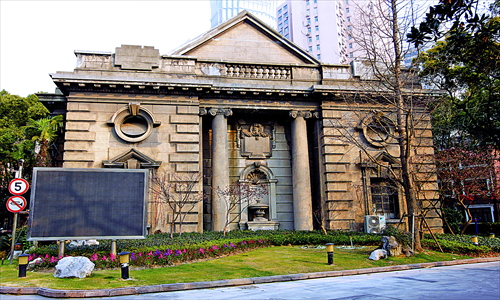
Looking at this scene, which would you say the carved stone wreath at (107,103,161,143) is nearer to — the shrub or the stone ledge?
the stone ledge

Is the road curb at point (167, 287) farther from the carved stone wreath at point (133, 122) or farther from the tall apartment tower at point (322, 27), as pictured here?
the tall apartment tower at point (322, 27)

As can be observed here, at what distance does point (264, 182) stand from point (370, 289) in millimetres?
14584

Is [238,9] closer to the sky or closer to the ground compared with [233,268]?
closer to the sky

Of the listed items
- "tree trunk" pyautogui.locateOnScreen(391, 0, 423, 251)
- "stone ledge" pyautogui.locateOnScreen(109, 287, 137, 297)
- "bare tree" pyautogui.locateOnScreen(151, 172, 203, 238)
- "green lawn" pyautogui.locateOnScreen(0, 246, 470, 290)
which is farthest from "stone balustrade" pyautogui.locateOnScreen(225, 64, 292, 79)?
"stone ledge" pyautogui.locateOnScreen(109, 287, 137, 297)

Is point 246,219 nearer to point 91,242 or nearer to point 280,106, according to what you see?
point 280,106

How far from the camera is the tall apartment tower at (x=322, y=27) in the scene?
276 ft

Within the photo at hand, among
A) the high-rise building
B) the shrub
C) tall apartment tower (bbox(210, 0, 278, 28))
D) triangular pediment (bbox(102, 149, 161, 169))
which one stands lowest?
the shrub

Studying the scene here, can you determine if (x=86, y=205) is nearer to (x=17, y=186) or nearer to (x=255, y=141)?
(x=17, y=186)

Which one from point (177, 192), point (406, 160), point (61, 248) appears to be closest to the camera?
point (61, 248)

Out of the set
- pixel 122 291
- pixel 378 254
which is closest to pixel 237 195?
pixel 378 254

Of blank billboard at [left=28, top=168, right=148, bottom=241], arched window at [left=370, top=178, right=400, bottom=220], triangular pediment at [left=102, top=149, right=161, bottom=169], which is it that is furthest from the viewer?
arched window at [left=370, top=178, right=400, bottom=220]

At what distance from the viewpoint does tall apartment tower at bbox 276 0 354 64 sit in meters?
84.2

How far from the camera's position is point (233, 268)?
1262 centimetres

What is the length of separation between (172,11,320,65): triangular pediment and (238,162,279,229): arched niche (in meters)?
7.04
